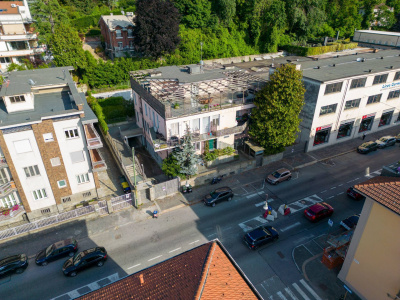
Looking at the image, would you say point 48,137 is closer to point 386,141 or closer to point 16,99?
point 16,99

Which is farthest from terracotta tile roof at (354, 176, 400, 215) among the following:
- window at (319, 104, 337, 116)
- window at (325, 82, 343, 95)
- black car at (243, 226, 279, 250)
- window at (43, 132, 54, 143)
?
window at (43, 132, 54, 143)

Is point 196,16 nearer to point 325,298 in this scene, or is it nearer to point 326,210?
point 326,210

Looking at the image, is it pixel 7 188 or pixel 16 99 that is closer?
pixel 7 188

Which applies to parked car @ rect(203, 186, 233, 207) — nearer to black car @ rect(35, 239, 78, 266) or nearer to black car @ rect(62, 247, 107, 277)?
black car @ rect(62, 247, 107, 277)

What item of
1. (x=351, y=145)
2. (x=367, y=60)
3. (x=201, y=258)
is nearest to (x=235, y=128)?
(x=351, y=145)

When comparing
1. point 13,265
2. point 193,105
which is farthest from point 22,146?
point 193,105

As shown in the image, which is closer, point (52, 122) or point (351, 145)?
point (52, 122)

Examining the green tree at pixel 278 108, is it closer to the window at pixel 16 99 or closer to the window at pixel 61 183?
the window at pixel 61 183

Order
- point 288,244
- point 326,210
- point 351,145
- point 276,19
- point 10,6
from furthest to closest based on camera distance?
point 276,19
point 10,6
point 351,145
point 326,210
point 288,244
